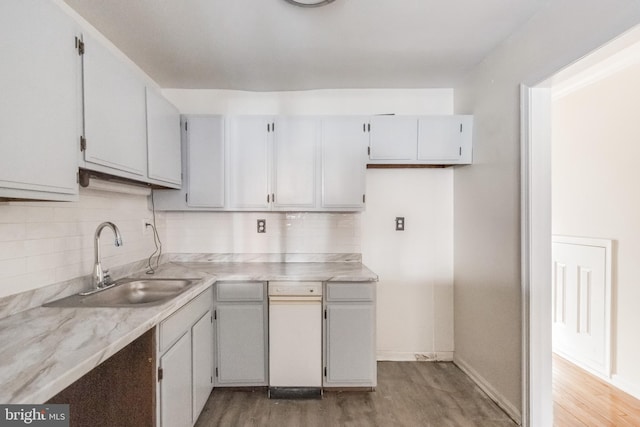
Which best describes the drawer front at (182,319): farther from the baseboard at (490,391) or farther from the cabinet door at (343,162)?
the baseboard at (490,391)

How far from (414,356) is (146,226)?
2595 mm

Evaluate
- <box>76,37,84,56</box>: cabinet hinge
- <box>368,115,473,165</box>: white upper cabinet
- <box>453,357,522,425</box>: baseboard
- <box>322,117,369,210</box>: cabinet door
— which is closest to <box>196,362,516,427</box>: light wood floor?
<box>453,357,522,425</box>: baseboard

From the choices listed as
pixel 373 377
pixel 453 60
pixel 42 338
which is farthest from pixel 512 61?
pixel 42 338

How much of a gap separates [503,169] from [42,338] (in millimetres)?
2593

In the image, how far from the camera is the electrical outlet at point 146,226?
252cm

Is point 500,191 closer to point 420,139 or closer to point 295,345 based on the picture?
point 420,139

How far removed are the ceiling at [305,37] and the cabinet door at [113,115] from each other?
41cm

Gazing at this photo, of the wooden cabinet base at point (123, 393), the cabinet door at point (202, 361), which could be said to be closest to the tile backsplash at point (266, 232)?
the cabinet door at point (202, 361)

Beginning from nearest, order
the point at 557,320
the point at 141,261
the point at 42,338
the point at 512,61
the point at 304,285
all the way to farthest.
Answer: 1. the point at 42,338
2. the point at 512,61
3. the point at 304,285
4. the point at 141,261
5. the point at 557,320

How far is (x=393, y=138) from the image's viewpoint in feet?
8.61

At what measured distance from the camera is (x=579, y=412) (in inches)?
83.1

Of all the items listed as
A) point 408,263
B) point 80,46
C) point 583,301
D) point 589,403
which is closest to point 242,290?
point 408,263

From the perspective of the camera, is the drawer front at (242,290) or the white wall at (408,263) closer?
the drawer front at (242,290)

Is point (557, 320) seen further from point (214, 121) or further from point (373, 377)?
point (214, 121)
